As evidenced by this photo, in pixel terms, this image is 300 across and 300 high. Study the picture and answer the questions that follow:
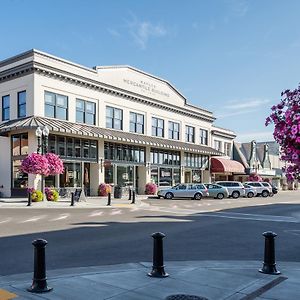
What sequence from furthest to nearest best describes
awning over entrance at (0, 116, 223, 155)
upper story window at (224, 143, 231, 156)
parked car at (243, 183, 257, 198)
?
upper story window at (224, 143, 231, 156), parked car at (243, 183, 257, 198), awning over entrance at (0, 116, 223, 155)

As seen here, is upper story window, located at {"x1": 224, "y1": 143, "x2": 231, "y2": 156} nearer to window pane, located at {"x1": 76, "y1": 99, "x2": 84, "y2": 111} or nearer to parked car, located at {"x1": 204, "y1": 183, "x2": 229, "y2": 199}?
parked car, located at {"x1": 204, "y1": 183, "x2": 229, "y2": 199}

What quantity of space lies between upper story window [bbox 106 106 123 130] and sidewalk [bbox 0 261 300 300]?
2890cm

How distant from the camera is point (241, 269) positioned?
7.92 m

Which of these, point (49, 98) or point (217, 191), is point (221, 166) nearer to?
point (217, 191)

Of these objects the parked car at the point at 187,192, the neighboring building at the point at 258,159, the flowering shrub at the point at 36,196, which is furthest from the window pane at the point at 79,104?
the neighboring building at the point at 258,159

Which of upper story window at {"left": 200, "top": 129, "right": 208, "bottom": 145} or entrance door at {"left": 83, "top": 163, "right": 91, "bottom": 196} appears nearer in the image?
entrance door at {"left": 83, "top": 163, "right": 91, "bottom": 196}

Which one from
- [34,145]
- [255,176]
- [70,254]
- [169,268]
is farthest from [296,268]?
[255,176]

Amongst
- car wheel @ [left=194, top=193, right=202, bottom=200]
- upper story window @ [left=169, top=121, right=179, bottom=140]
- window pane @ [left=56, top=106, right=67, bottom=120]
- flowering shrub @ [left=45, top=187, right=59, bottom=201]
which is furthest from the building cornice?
car wheel @ [left=194, top=193, right=202, bottom=200]

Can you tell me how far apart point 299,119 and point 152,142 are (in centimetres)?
3406

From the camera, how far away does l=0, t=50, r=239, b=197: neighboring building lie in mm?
30031

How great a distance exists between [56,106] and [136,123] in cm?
1035

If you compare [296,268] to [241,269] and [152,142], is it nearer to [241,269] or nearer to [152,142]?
[241,269]

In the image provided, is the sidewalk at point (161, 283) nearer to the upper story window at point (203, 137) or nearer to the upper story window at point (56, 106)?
the upper story window at point (56, 106)

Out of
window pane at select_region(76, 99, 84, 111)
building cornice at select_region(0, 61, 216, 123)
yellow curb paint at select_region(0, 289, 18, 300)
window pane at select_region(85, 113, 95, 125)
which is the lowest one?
yellow curb paint at select_region(0, 289, 18, 300)
